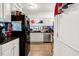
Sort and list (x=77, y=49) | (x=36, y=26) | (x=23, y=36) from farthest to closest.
Answer: (x=36, y=26) < (x=23, y=36) < (x=77, y=49)

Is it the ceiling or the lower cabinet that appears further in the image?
the ceiling

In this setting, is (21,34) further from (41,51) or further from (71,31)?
(71,31)

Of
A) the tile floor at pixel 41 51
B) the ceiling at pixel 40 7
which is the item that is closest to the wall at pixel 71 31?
the tile floor at pixel 41 51

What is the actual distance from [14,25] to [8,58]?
412 centimetres

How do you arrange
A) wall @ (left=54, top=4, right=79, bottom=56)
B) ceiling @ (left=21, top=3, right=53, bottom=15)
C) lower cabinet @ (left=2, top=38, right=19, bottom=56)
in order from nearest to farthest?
wall @ (left=54, top=4, right=79, bottom=56)
lower cabinet @ (left=2, top=38, right=19, bottom=56)
ceiling @ (left=21, top=3, right=53, bottom=15)

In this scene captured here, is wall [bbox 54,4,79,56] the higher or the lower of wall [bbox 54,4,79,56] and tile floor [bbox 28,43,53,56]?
A: the higher

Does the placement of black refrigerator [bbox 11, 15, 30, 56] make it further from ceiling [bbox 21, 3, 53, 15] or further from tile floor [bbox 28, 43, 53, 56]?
ceiling [bbox 21, 3, 53, 15]

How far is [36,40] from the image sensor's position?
32.4ft

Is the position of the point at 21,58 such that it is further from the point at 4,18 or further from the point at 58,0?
the point at 4,18

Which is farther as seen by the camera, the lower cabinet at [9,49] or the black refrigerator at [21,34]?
the black refrigerator at [21,34]

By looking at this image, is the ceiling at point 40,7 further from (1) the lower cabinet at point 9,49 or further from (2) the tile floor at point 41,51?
(1) the lower cabinet at point 9,49

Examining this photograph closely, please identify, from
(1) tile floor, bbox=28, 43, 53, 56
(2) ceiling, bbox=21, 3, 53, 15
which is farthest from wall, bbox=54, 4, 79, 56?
(2) ceiling, bbox=21, 3, 53, 15

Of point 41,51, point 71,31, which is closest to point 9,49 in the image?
point 71,31

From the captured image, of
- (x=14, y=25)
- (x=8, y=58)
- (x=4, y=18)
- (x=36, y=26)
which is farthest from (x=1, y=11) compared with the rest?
(x=36, y=26)
